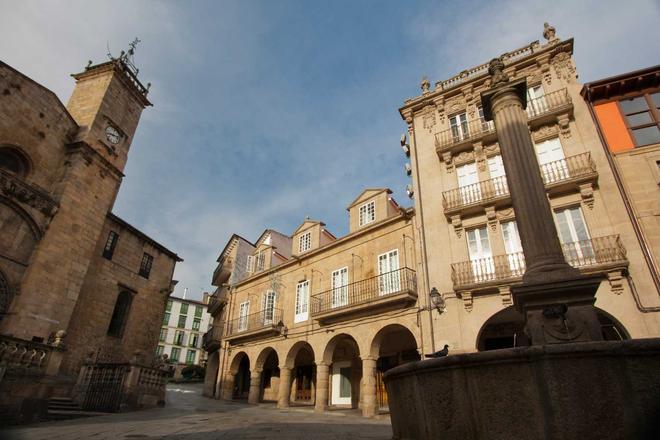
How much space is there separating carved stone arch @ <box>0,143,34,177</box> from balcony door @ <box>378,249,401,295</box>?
15752 mm

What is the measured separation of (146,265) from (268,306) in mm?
7748

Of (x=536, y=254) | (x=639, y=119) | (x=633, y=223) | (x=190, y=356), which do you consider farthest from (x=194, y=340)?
(x=536, y=254)

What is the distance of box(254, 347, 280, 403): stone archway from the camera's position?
20.9 m

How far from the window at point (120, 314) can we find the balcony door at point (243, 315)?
252 inches

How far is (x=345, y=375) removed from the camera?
1906cm

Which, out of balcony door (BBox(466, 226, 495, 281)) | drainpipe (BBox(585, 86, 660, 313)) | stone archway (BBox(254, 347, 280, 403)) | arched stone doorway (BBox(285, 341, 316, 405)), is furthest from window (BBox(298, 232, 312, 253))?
drainpipe (BBox(585, 86, 660, 313))

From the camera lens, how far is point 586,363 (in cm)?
369

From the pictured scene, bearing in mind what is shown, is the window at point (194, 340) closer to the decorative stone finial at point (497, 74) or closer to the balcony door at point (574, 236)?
the balcony door at point (574, 236)

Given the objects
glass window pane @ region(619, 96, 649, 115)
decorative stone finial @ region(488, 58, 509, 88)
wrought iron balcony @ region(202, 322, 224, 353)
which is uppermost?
glass window pane @ region(619, 96, 649, 115)

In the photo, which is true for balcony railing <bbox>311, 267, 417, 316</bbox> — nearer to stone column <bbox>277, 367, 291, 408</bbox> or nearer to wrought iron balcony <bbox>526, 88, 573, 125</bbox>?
stone column <bbox>277, 367, 291, 408</bbox>

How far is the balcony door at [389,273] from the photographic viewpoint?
1566 centimetres

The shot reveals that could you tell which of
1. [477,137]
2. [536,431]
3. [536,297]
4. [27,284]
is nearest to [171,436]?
[536,431]

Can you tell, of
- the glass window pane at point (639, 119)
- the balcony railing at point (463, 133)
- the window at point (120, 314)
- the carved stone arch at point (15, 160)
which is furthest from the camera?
the window at point (120, 314)

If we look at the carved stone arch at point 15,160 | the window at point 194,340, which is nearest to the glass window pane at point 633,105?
the carved stone arch at point 15,160
